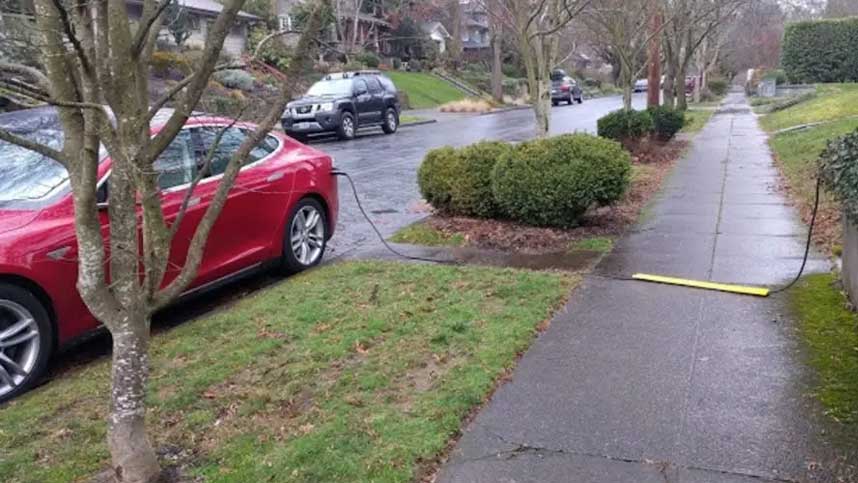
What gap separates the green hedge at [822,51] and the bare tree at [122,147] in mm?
38580

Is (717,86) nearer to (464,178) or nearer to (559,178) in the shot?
(464,178)

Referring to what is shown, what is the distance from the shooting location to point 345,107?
22875 millimetres

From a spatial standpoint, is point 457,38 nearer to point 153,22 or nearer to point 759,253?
point 759,253

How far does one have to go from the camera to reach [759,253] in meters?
7.13

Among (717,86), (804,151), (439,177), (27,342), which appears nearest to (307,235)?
(439,177)

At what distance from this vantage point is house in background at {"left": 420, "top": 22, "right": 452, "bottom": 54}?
63.7 metres

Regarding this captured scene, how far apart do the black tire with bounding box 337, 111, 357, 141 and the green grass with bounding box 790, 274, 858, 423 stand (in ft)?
57.9

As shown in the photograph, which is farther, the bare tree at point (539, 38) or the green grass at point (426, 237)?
the bare tree at point (539, 38)

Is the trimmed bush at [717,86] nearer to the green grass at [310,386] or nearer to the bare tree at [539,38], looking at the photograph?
the bare tree at [539,38]

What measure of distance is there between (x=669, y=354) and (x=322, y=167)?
154 inches

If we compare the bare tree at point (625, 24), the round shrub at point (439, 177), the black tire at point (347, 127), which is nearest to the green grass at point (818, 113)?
the bare tree at point (625, 24)

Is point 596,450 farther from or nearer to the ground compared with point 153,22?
nearer to the ground

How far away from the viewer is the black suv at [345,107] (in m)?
22.2

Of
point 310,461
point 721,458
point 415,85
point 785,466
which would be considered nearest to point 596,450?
point 721,458
